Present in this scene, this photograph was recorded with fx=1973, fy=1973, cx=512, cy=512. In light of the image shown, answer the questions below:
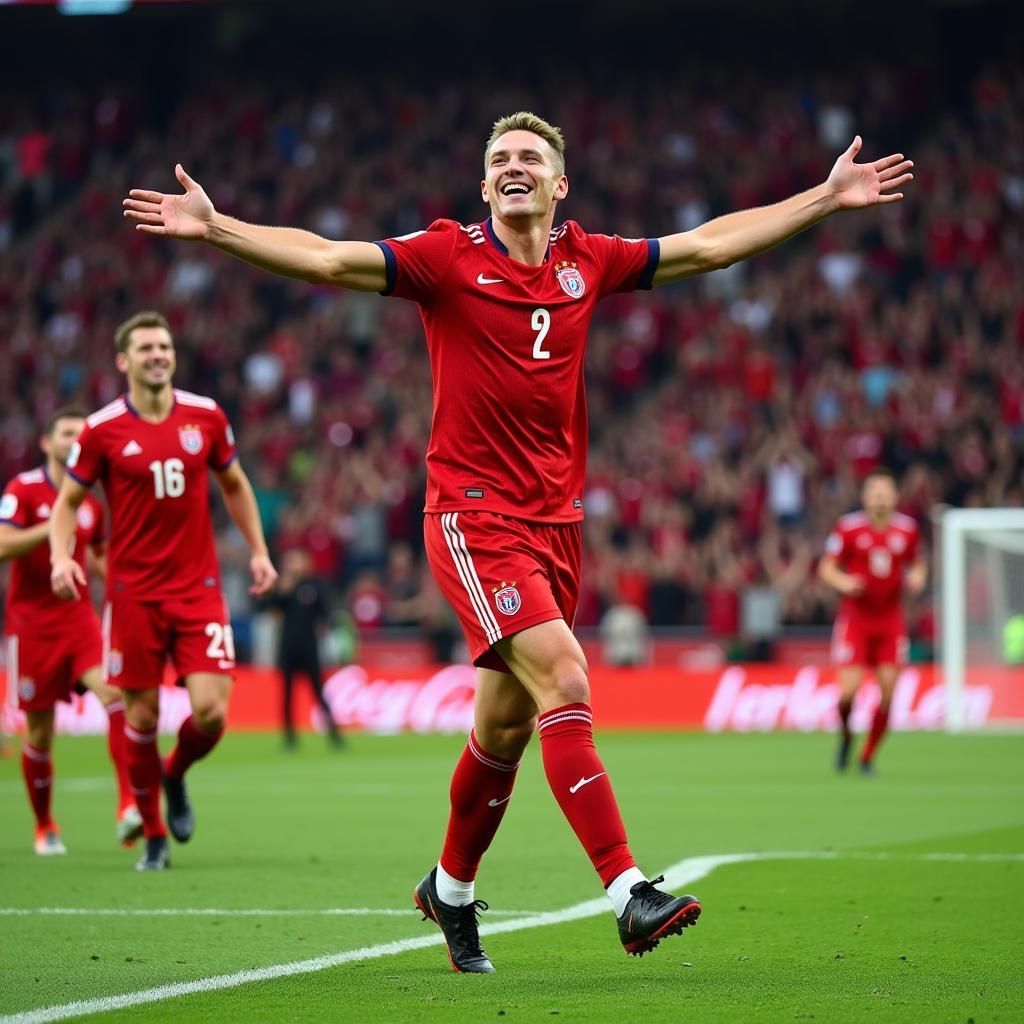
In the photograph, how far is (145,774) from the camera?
9695mm

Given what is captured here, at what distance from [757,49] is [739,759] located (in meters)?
18.3

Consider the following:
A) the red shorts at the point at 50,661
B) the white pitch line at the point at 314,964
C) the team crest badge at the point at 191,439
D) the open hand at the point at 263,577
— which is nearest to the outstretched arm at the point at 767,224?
the white pitch line at the point at 314,964

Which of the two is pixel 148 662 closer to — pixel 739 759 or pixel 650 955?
pixel 650 955

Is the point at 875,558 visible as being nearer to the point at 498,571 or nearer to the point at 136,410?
the point at 136,410

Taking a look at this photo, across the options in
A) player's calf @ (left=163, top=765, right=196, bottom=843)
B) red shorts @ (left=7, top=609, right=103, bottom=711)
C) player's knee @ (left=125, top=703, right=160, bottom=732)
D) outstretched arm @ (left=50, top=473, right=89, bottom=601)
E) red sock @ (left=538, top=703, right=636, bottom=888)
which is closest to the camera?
red sock @ (left=538, top=703, right=636, bottom=888)

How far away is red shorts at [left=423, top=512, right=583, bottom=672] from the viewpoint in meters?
6.00

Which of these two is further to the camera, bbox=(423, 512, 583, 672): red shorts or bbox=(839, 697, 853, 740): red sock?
bbox=(839, 697, 853, 740): red sock

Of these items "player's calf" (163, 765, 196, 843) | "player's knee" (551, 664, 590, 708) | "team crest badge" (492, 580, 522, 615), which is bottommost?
"player's calf" (163, 765, 196, 843)

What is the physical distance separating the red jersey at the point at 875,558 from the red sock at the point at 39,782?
8296 mm

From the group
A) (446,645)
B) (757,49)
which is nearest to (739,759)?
(446,645)

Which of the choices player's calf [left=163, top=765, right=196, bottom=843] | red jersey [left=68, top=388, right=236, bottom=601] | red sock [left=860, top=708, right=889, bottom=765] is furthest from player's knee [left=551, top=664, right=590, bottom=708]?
red sock [left=860, top=708, right=889, bottom=765]

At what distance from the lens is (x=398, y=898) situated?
27.4 ft

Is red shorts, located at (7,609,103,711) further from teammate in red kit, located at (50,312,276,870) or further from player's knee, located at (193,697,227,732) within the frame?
player's knee, located at (193,697,227,732)

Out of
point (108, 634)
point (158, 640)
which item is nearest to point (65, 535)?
point (108, 634)
